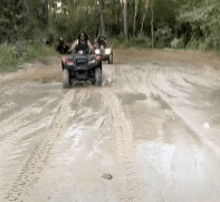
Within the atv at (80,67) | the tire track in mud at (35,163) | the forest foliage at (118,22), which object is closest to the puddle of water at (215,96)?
the atv at (80,67)

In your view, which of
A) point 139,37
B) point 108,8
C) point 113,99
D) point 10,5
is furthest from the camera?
point 108,8

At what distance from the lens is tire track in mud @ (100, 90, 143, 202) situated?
10.5ft

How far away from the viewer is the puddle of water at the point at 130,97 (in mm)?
7520

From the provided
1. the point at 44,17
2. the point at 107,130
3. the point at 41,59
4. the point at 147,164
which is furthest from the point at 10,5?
the point at 147,164

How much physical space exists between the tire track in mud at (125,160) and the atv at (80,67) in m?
3.04

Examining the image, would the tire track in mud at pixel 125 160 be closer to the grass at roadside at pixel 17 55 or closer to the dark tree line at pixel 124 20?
the grass at roadside at pixel 17 55

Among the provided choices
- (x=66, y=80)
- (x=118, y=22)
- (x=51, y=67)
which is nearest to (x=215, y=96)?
(x=66, y=80)

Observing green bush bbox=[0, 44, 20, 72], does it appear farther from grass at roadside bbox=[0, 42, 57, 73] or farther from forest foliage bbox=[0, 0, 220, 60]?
forest foliage bbox=[0, 0, 220, 60]

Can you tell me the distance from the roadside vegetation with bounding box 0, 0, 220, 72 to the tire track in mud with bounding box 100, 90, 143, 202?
32.1 feet

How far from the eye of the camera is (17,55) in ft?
56.9

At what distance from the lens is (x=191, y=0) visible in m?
25.5

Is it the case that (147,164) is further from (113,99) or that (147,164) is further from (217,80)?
(217,80)

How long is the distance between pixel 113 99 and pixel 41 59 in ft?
38.7

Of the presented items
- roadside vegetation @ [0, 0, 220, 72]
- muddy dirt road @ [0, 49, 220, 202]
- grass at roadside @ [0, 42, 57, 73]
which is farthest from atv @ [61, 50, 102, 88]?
roadside vegetation @ [0, 0, 220, 72]
